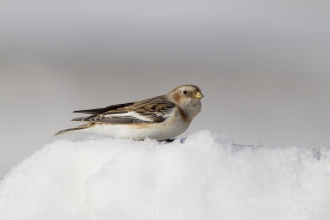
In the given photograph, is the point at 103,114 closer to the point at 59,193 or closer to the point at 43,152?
the point at 43,152

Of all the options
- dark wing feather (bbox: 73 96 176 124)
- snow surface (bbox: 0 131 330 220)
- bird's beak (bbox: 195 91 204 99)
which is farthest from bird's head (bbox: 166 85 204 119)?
snow surface (bbox: 0 131 330 220)

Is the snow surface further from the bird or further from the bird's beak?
the bird's beak

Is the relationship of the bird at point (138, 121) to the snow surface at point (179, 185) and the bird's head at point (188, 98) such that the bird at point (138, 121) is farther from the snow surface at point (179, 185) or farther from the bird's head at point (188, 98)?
the snow surface at point (179, 185)

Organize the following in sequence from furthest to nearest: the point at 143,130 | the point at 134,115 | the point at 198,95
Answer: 1. the point at 198,95
2. the point at 134,115
3. the point at 143,130

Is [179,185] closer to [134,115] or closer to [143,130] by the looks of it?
[143,130]

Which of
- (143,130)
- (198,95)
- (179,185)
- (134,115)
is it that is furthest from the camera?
(198,95)

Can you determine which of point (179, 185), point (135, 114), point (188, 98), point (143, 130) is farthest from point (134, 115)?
point (179, 185)

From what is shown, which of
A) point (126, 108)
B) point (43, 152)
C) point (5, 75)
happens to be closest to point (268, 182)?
point (43, 152)

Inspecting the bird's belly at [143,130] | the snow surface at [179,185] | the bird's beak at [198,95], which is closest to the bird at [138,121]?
the bird's belly at [143,130]

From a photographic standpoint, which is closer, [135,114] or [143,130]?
[143,130]
